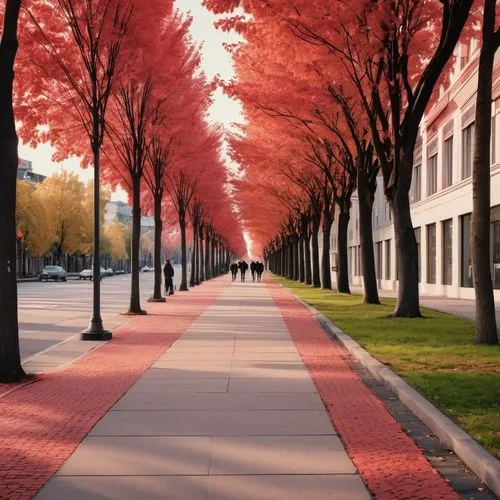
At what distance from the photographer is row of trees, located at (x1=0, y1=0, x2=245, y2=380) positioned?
34.3ft

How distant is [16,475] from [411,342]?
978 centimetres

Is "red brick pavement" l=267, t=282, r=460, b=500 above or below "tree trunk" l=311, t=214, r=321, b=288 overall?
below

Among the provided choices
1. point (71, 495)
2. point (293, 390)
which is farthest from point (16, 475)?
point (293, 390)

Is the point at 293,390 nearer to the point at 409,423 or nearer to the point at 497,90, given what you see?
the point at 409,423

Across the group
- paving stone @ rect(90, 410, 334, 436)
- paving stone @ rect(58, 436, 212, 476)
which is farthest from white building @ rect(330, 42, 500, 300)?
paving stone @ rect(58, 436, 212, 476)

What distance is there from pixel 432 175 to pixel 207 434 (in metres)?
34.8

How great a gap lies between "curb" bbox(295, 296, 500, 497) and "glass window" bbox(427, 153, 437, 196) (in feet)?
94.2

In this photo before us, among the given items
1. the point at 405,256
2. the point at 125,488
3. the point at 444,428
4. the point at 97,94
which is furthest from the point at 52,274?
the point at 125,488

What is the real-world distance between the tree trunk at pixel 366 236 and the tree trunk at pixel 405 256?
511cm

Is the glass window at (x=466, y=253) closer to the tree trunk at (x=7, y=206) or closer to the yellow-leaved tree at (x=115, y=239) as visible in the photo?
the tree trunk at (x=7, y=206)

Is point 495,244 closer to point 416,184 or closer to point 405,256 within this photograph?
point 405,256

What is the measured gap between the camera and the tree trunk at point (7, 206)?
10.4m

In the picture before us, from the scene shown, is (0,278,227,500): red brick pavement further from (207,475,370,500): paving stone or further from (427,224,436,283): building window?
(427,224,436,283): building window

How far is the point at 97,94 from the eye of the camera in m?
21.3
